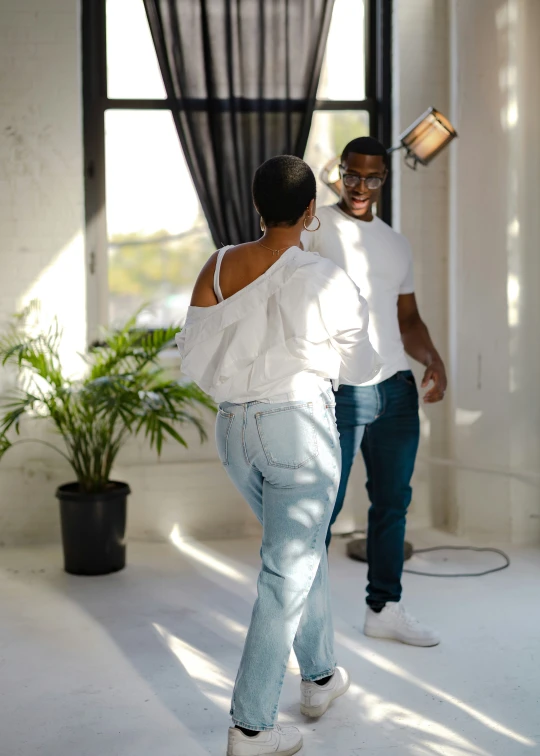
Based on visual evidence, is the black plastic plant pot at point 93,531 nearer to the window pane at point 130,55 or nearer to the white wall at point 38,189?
the white wall at point 38,189

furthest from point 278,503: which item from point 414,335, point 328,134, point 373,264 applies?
point 328,134

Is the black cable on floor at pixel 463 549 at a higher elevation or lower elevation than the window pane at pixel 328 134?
lower

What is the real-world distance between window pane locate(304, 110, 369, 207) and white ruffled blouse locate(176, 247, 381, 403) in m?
2.65

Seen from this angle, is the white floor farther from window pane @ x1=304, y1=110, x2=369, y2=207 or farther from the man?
window pane @ x1=304, y1=110, x2=369, y2=207

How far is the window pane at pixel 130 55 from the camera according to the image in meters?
4.45

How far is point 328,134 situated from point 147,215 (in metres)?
1.00

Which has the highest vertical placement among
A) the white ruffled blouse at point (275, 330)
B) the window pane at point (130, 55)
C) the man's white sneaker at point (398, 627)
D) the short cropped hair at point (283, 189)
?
the window pane at point (130, 55)

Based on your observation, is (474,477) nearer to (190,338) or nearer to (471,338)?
(471,338)

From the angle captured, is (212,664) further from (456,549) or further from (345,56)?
(345,56)

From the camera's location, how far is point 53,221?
4.34m

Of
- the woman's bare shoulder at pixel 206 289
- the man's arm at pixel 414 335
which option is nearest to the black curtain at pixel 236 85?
the man's arm at pixel 414 335

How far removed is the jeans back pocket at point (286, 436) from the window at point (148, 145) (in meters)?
2.41

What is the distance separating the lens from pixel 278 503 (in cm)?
206

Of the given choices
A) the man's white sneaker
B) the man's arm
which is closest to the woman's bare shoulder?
the man's arm
